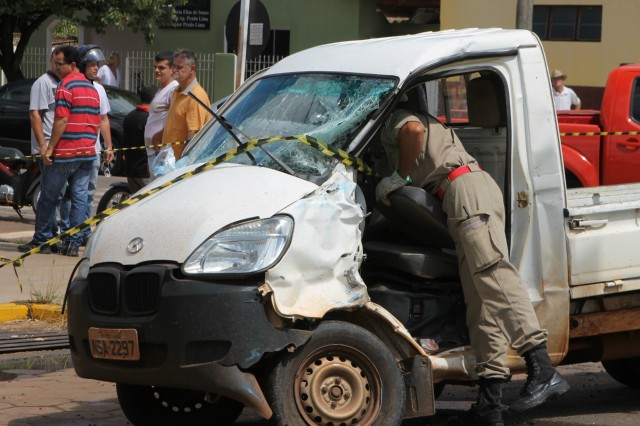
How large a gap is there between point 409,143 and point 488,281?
774mm

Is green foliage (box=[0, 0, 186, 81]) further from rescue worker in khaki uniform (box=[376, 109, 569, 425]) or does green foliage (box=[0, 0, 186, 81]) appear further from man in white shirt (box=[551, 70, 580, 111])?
rescue worker in khaki uniform (box=[376, 109, 569, 425])

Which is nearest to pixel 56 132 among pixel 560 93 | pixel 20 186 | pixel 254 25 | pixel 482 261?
pixel 20 186

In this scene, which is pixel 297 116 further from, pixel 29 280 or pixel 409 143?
pixel 29 280

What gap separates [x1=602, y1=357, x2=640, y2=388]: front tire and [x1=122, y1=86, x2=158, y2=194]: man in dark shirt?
6004 mm

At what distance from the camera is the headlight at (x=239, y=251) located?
5.53 metres

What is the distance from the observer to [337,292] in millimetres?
5703

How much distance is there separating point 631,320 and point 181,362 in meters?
2.62

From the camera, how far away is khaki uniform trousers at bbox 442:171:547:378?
614 cm

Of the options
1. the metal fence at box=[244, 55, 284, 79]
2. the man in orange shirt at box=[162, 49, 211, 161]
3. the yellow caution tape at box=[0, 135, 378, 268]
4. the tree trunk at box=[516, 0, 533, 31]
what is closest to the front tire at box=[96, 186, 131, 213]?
the man in orange shirt at box=[162, 49, 211, 161]

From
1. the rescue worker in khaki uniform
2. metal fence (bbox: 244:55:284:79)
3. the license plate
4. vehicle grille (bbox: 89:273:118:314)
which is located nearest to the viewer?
the license plate

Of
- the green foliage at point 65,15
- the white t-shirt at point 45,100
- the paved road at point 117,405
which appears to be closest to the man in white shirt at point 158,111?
the white t-shirt at point 45,100

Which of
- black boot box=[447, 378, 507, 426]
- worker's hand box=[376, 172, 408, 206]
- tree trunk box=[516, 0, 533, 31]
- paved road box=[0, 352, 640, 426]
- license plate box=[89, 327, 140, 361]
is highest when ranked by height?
tree trunk box=[516, 0, 533, 31]

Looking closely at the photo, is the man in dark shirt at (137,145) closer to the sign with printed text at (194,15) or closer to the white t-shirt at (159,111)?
the white t-shirt at (159,111)

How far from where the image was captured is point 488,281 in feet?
20.2
